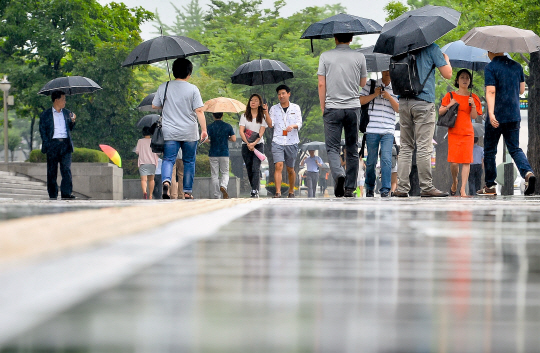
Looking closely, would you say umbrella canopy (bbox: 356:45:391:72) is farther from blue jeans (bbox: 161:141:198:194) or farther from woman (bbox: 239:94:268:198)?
blue jeans (bbox: 161:141:198:194)

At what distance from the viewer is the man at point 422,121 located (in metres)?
9.98

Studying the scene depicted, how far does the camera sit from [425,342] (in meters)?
1.42

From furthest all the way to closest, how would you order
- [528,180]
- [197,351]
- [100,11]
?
1. [100,11]
2. [528,180]
3. [197,351]

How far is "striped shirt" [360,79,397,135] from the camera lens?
11.6 m

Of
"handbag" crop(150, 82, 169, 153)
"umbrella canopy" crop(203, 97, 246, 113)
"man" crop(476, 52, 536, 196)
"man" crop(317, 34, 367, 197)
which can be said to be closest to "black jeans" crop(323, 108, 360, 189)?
"man" crop(317, 34, 367, 197)

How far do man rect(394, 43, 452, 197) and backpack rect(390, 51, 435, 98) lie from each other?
57mm

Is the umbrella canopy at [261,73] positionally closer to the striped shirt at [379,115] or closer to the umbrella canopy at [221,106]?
the umbrella canopy at [221,106]

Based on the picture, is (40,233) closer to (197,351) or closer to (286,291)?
(286,291)

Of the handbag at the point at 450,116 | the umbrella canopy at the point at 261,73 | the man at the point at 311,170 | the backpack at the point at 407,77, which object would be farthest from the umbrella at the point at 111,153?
the backpack at the point at 407,77

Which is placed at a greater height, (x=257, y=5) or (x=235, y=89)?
(x=257, y=5)

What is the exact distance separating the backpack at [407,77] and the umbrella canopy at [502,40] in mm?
1459

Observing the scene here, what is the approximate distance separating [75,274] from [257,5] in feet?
150

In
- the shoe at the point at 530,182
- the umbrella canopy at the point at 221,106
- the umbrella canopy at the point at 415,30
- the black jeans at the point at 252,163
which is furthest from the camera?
the umbrella canopy at the point at 221,106

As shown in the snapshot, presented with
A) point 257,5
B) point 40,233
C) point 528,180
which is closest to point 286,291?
point 40,233
